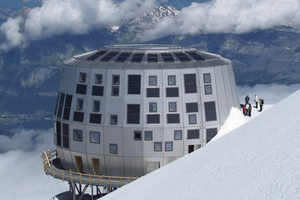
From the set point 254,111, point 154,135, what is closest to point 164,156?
point 154,135

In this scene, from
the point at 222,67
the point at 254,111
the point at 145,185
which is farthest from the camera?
the point at 254,111

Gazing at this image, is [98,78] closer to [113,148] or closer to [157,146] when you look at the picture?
[113,148]

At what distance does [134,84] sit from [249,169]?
37.6m

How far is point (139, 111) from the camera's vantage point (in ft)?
171

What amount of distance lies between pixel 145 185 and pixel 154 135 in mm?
31259

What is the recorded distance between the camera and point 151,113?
52.3 meters

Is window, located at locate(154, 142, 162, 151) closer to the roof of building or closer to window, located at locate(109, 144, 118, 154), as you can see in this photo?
window, located at locate(109, 144, 118, 154)

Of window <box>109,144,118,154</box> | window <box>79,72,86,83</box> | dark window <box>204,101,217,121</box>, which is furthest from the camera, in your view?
window <box>79,72,86,83</box>

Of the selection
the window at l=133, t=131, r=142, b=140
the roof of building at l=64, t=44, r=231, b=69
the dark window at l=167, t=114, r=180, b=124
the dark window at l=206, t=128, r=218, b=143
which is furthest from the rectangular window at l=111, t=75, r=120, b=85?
the dark window at l=206, t=128, r=218, b=143

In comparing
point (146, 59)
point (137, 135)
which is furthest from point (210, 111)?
point (146, 59)

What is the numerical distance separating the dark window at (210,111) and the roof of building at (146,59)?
4.76 meters

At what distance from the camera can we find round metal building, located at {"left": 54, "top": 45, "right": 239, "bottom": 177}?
5238 centimetres

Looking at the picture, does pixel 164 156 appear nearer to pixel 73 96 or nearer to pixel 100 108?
pixel 100 108

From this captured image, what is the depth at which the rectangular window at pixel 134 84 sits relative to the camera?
52531mm
